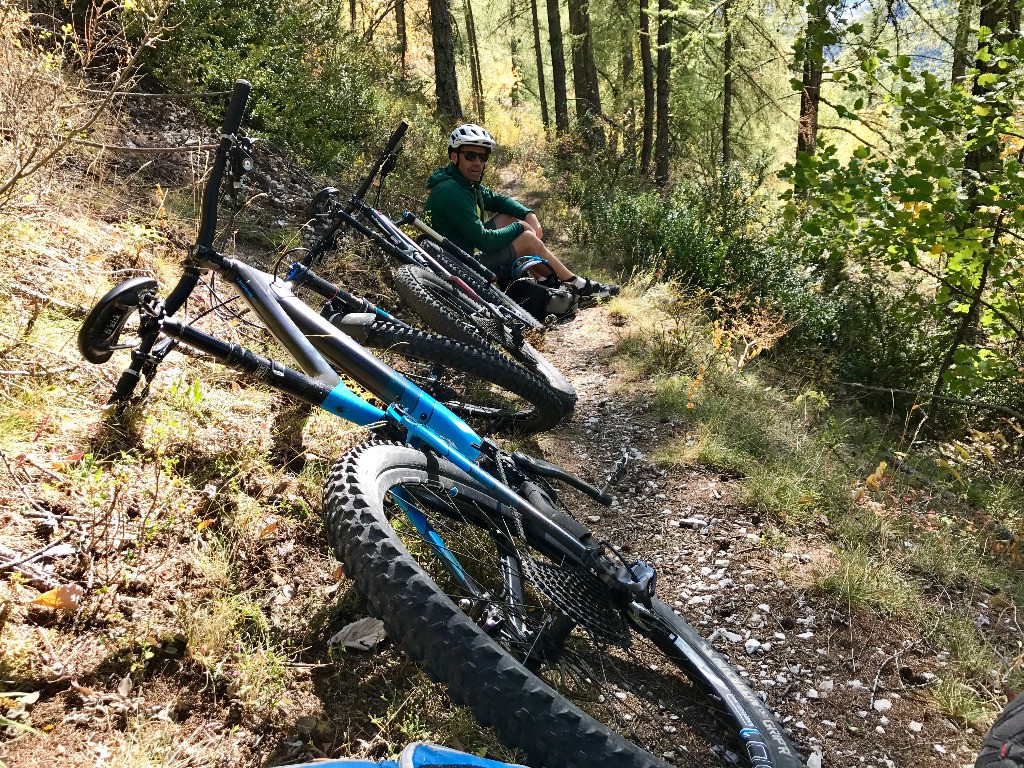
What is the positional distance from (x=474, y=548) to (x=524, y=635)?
508mm

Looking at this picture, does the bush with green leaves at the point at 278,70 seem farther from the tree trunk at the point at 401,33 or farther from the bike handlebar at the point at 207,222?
the tree trunk at the point at 401,33

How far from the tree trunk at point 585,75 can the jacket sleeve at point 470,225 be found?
9.90 meters

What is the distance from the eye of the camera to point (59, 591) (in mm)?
2113

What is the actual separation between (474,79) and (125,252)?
2044cm

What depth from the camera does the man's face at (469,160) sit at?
5.75 meters

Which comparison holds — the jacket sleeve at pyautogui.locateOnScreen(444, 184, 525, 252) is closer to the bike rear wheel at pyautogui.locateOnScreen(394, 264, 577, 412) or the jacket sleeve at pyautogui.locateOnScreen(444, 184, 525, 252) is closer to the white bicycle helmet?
the white bicycle helmet

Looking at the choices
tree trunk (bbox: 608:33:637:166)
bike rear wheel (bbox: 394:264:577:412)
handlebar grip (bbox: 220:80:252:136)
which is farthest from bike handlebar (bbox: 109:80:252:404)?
tree trunk (bbox: 608:33:637:166)

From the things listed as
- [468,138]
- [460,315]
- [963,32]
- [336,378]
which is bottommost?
[460,315]

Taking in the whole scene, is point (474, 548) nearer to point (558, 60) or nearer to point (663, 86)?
point (663, 86)

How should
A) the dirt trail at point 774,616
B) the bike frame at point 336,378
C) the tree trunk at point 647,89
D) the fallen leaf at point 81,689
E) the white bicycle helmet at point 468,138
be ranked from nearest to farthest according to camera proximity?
1. the fallen leaf at point 81,689
2. the bike frame at point 336,378
3. the dirt trail at point 774,616
4. the white bicycle helmet at point 468,138
5. the tree trunk at point 647,89

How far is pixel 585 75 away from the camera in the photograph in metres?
17.1

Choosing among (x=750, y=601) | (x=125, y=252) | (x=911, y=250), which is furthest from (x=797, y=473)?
(x=125, y=252)

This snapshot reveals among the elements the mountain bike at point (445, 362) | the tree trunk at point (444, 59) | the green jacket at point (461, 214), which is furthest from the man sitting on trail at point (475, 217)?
the tree trunk at point (444, 59)

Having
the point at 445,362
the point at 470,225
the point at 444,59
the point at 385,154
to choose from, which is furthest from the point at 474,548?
the point at 444,59
